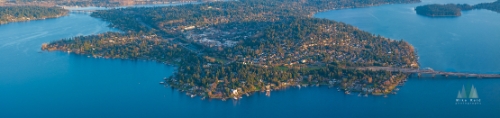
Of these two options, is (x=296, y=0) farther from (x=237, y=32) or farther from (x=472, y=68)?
(x=472, y=68)

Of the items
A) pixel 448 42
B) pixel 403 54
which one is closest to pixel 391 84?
pixel 403 54

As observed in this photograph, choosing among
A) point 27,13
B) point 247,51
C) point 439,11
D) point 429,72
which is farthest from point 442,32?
point 27,13

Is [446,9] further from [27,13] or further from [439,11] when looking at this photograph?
[27,13]

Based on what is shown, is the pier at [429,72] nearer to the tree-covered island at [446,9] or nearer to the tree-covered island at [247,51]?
the tree-covered island at [247,51]

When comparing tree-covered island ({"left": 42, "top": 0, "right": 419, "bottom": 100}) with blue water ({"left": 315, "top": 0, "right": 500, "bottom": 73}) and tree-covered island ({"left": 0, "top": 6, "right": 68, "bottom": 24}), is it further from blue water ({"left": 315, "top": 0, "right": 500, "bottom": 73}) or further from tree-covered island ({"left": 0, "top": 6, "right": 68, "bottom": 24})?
tree-covered island ({"left": 0, "top": 6, "right": 68, "bottom": 24})

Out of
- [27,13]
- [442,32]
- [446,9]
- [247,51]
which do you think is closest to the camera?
[247,51]
